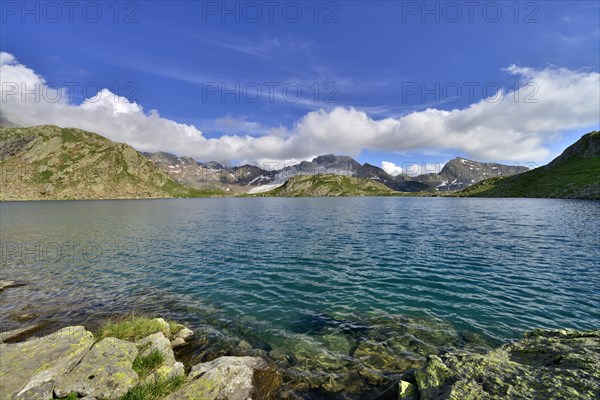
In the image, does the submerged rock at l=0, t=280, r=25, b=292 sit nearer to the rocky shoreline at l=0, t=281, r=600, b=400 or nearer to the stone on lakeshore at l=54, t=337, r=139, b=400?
the rocky shoreline at l=0, t=281, r=600, b=400

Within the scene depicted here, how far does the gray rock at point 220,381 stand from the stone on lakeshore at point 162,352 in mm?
819

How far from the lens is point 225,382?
12742mm

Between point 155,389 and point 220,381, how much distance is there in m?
2.67

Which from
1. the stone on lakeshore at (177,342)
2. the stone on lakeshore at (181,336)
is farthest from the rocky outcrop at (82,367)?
the stone on lakeshore at (181,336)

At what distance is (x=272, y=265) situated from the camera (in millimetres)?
35719

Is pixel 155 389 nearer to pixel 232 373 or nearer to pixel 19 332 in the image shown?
pixel 232 373

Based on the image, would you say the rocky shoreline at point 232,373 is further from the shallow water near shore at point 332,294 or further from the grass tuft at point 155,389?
the shallow water near shore at point 332,294

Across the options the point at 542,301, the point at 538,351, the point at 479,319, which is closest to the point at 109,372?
the point at 538,351

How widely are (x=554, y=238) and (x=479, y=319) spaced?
4217cm

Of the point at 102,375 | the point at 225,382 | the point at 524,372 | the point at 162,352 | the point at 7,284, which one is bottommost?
the point at 7,284

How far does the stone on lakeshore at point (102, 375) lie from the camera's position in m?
10.9

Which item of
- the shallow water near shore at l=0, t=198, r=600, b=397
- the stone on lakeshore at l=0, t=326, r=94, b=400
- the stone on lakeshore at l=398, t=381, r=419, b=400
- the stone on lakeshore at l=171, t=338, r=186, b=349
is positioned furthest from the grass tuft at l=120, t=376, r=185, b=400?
the stone on lakeshore at l=398, t=381, r=419, b=400

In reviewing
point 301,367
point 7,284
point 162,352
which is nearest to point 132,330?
point 162,352

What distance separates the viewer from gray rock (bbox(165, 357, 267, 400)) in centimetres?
1173
